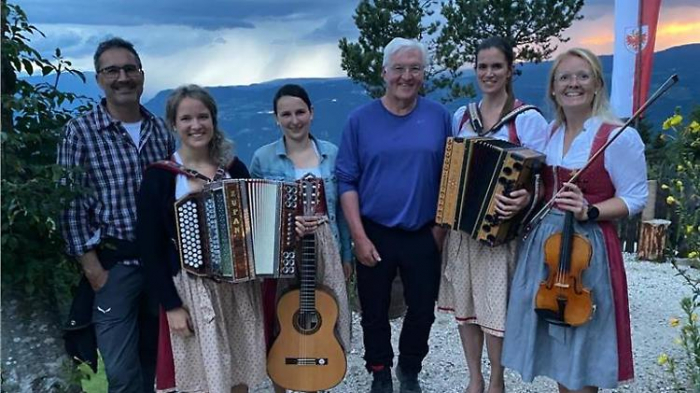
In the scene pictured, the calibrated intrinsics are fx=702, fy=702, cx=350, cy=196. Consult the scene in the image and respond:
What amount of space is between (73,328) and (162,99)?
111 centimetres

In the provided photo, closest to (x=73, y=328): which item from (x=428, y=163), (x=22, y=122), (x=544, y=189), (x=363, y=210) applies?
(x=22, y=122)

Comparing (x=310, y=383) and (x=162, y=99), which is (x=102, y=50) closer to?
(x=162, y=99)

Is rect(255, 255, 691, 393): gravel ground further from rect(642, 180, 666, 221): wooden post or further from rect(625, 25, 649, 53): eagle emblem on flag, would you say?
rect(625, 25, 649, 53): eagle emblem on flag

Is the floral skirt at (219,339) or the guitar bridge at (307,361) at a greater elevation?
the floral skirt at (219,339)

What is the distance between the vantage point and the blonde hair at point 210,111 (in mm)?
3046

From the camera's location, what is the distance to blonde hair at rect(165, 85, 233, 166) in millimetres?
3046

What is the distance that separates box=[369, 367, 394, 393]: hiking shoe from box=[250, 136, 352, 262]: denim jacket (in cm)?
73

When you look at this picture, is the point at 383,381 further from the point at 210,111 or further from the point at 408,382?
the point at 210,111

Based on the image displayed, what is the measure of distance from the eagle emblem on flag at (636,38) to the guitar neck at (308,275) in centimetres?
512

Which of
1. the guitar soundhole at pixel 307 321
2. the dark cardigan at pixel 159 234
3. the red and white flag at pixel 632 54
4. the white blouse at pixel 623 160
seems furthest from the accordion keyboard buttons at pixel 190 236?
the red and white flag at pixel 632 54

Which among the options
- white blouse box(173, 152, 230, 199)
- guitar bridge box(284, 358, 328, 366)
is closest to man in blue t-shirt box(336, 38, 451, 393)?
guitar bridge box(284, 358, 328, 366)

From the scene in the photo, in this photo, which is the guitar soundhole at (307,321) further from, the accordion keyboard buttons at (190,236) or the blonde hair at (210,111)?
the blonde hair at (210,111)

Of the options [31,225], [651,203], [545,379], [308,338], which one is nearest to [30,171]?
[31,225]

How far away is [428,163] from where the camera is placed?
140 inches
